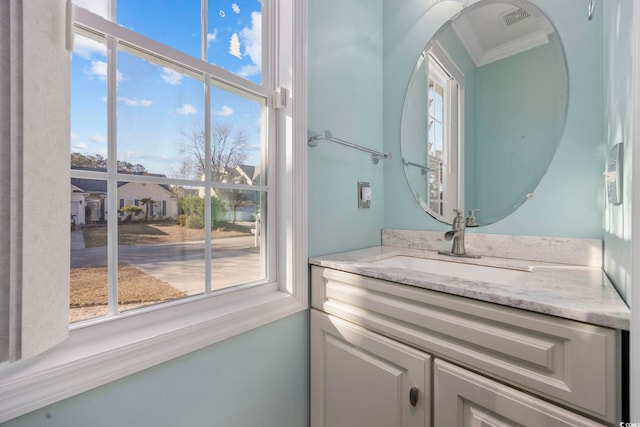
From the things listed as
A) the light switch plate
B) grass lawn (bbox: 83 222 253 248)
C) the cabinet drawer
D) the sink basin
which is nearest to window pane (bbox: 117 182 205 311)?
grass lawn (bbox: 83 222 253 248)

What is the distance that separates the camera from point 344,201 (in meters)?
1.35

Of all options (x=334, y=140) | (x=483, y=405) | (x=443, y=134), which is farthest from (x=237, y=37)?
(x=483, y=405)

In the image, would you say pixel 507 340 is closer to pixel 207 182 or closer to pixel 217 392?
pixel 217 392

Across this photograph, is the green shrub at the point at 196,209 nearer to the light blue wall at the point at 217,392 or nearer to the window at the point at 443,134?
the light blue wall at the point at 217,392

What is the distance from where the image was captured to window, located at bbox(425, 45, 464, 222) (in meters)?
1.33

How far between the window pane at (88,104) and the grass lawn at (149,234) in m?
0.17

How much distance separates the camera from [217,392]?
0.87m

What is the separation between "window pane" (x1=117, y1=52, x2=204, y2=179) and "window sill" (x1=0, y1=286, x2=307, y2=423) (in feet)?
1.40

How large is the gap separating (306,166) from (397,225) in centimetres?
67

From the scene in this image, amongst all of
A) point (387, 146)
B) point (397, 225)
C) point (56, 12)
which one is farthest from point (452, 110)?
point (56, 12)

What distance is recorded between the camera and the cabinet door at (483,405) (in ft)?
1.97

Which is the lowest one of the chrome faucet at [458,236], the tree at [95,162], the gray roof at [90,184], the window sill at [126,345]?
the window sill at [126,345]

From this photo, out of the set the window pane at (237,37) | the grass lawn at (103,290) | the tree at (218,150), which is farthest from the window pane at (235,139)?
the grass lawn at (103,290)

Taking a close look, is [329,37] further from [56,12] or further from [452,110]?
[56,12]
